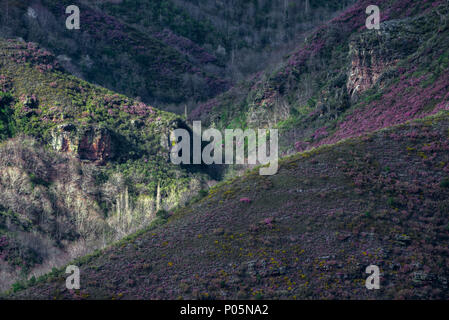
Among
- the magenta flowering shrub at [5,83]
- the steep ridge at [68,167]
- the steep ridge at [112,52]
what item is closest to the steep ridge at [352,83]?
the steep ridge at [112,52]

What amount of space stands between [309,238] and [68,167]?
27604 millimetres

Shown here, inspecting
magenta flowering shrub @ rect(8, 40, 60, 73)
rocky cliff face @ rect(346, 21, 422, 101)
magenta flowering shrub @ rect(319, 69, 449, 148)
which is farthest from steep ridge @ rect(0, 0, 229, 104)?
magenta flowering shrub @ rect(319, 69, 449, 148)

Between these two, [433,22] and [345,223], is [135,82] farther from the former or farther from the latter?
[345,223]

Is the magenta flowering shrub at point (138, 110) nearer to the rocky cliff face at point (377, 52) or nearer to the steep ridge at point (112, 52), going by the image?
the steep ridge at point (112, 52)

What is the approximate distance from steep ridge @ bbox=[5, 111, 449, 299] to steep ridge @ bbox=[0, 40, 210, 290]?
23.5 feet

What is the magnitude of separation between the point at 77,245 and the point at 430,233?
2447 cm

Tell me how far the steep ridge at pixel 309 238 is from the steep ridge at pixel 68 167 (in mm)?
7169

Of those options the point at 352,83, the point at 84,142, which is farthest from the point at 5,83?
the point at 352,83

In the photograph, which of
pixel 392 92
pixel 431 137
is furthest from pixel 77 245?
pixel 392 92

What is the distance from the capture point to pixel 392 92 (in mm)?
A: 40656

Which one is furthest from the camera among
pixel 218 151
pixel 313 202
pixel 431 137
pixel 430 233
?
pixel 218 151

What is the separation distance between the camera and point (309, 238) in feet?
72.9

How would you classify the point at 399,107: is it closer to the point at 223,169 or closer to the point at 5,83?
the point at 223,169

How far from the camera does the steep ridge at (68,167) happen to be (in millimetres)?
31562
